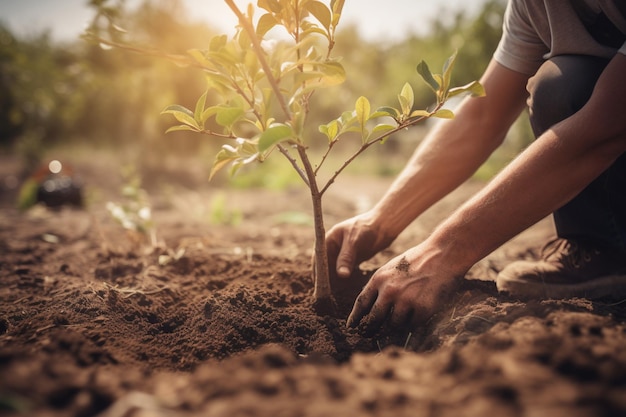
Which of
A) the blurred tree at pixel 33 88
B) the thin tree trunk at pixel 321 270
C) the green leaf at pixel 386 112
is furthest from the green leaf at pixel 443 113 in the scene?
the blurred tree at pixel 33 88

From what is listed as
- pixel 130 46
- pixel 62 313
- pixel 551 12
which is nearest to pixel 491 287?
pixel 551 12

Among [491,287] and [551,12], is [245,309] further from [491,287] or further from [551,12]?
[551,12]

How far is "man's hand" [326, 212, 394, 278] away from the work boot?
601 mm

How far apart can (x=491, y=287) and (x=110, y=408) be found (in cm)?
143

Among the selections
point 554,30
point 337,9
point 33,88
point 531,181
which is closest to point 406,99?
point 337,9

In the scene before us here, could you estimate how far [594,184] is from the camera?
1.83 metres

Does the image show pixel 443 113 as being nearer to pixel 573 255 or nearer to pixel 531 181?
pixel 531 181

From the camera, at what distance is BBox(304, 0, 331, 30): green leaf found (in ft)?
4.33

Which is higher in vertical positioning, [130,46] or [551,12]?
[551,12]

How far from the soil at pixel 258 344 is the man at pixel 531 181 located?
0.56 ft

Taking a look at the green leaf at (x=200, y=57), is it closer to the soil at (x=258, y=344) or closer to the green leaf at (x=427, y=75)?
the green leaf at (x=427, y=75)

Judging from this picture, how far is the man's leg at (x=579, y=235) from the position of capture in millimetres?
1716

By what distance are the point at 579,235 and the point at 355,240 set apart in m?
1.03

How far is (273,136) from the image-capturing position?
107 cm
